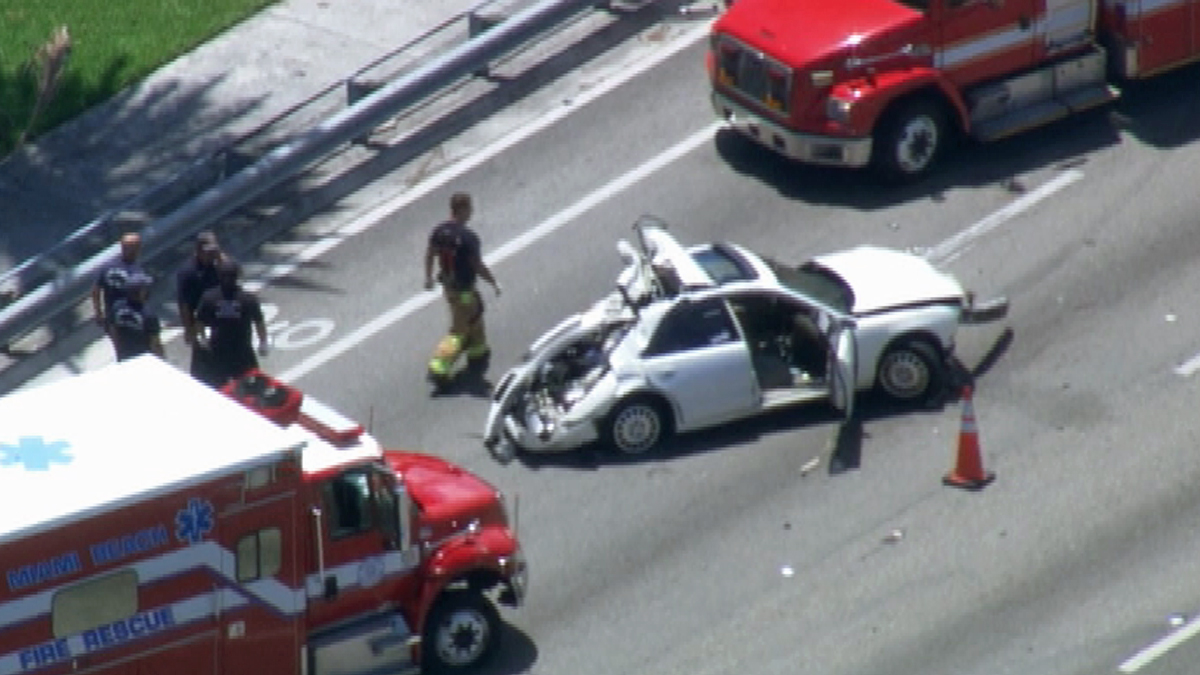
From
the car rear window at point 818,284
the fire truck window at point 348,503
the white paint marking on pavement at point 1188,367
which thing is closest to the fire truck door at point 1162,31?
the white paint marking on pavement at point 1188,367

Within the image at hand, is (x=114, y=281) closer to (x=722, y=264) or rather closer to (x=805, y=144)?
(x=722, y=264)

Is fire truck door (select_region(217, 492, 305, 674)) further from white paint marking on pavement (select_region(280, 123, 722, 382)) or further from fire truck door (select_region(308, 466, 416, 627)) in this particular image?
white paint marking on pavement (select_region(280, 123, 722, 382))

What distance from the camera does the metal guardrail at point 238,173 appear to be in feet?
79.1

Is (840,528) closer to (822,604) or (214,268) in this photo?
(822,604)

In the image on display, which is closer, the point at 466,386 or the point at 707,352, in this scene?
the point at 707,352

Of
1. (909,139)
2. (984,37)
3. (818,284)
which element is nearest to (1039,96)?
(984,37)

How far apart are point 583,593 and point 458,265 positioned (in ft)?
12.1

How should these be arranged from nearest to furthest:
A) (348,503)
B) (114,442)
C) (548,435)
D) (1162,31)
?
(114,442) → (348,503) → (548,435) → (1162,31)

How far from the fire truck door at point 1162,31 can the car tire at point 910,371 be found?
196 inches

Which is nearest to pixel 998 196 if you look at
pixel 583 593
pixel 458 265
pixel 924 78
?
pixel 924 78

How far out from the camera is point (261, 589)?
18.4 metres

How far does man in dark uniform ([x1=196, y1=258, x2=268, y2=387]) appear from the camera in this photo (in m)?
22.1

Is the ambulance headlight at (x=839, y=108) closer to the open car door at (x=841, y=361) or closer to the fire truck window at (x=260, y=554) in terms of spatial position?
the open car door at (x=841, y=361)

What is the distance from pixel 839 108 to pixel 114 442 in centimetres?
909
